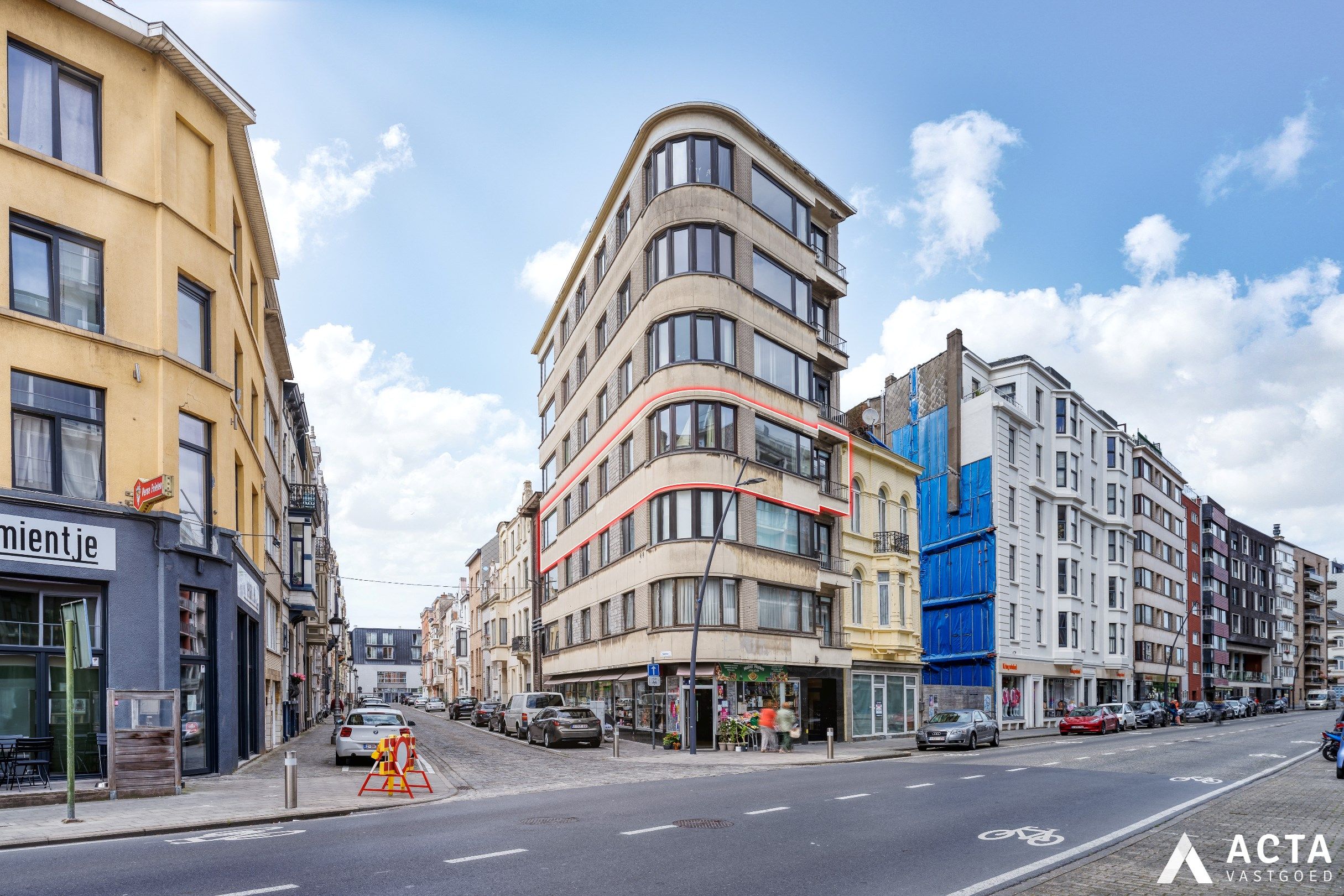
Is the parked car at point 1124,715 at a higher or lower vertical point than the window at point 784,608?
lower

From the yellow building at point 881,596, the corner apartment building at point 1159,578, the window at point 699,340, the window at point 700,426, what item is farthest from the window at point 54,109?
the corner apartment building at point 1159,578

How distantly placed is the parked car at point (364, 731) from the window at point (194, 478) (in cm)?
633

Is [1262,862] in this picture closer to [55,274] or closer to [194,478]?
[194,478]

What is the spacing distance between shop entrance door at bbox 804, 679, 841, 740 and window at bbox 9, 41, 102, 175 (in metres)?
28.5

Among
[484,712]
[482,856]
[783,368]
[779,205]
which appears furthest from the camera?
[484,712]

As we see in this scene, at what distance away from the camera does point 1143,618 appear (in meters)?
72.6

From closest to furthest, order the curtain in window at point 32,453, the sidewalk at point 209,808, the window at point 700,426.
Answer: the sidewalk at point 209,808 → the curtain in window at point 32,453 → the window at point 700,426

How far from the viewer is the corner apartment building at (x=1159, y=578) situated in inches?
2847

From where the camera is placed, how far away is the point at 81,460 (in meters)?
18.4

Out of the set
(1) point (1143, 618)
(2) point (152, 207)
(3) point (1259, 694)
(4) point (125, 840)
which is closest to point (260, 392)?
(2) point (152, 207)

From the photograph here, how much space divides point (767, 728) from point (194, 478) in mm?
18082

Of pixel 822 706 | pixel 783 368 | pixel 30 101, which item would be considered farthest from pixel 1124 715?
pixel 30 101

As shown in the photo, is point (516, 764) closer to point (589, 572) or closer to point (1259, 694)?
point (589, 572)

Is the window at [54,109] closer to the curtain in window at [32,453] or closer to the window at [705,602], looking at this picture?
the curtain in window at [32,453]
